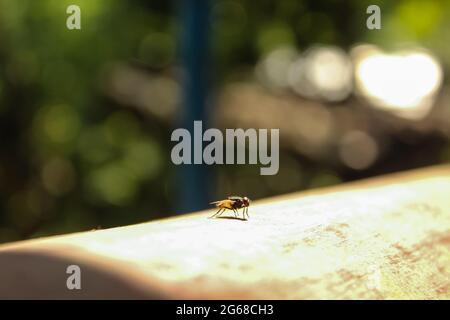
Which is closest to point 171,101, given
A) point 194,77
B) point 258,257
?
point 194,77

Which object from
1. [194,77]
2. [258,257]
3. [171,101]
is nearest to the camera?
[258,257]

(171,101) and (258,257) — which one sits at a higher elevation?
(171,101)

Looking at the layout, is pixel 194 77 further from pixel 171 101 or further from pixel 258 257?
pixel 258 257

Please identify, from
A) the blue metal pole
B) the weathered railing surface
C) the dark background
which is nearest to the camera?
the weathered railing surface

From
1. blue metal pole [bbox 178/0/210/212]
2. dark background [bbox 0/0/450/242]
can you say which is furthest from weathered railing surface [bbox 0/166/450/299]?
dark background [bbox 0/0/450/242]

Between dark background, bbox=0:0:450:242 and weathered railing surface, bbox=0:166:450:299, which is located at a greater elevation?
dark background, bbox=0:0:450:242

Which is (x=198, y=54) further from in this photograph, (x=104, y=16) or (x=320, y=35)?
(x=320, y=35)

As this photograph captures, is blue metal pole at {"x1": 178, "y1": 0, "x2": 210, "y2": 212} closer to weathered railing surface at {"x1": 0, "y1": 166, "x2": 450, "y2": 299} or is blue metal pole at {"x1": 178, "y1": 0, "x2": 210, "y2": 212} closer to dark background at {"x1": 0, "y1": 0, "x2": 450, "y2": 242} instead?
dark background at {"x1": 0, "y1": 0, "x2": 450, "y2": 242}

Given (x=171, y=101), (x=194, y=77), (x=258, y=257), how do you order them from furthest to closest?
1. (x=171, y=101)
2. (x=194, y=77)
3. (x=258, y=257)
